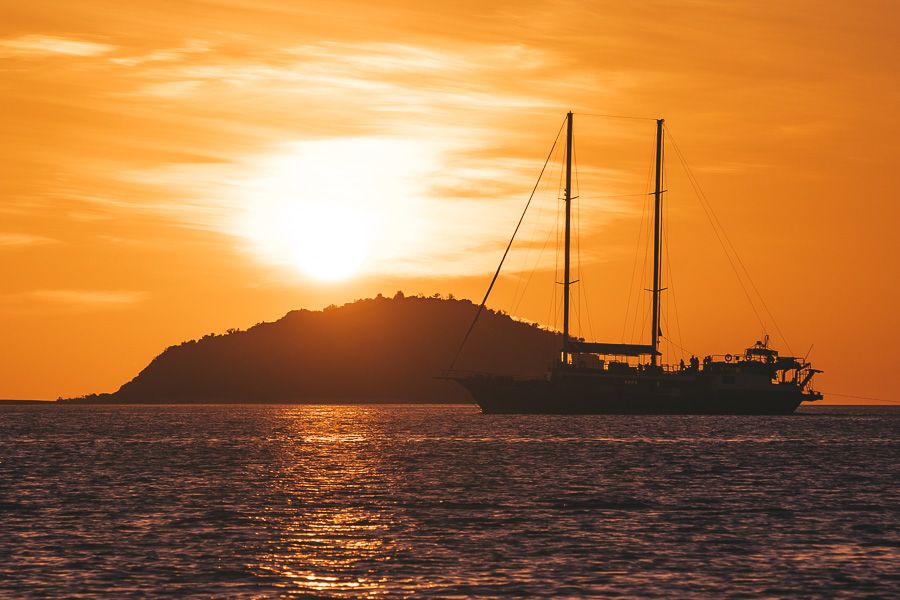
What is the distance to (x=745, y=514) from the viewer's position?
51250 millimetres

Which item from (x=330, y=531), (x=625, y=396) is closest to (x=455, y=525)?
(x=330, y=531)

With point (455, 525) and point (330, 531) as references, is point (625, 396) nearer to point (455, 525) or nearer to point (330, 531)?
point (455, 525)

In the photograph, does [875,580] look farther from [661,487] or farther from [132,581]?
[661,487]

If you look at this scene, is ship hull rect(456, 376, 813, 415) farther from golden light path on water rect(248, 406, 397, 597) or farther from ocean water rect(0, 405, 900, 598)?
golden light path on water rect(248, 406, 397, 597)

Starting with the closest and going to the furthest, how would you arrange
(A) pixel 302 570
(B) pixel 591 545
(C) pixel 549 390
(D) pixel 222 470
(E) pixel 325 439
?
(A) pixel 302 570
(B) pixel 591 545
(D) pixel 222 470
(E) pixel 325 439
(C) pixel 549 390

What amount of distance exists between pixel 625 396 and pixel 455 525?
11079 cm

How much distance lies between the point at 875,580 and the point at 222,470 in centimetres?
5099

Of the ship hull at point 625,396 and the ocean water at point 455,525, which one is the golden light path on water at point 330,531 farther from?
the ship hull at point 625,396

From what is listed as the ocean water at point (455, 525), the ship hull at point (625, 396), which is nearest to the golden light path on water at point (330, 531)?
the ocean water at point (455, 525)

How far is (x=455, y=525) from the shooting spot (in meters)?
46.8

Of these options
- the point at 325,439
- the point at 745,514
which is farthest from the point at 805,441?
the point at 745,514

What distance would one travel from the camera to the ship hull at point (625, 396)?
152875mm

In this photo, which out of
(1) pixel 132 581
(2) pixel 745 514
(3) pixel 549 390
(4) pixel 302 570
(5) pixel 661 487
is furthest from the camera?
(3) pixel 549 390

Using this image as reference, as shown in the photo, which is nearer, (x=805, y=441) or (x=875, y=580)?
(x=875, y=580)
